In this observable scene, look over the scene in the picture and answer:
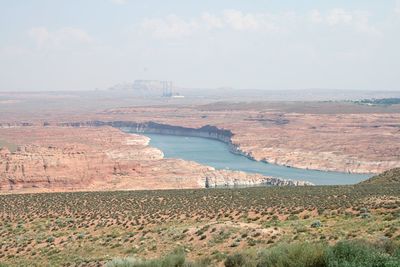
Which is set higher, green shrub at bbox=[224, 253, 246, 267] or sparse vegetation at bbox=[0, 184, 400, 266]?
green shrub at bbox=[224, 253, 246, 267]

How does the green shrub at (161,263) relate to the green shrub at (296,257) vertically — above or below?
below

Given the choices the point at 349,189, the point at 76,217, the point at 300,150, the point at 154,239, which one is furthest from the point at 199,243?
the point at 300,150

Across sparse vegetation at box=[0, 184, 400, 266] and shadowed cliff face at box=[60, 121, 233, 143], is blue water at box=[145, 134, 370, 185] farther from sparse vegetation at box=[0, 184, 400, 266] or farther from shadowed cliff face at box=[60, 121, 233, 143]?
sparse vegetation at box=[0, 184, 400, 266]

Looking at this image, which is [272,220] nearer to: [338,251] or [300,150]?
[338,251]

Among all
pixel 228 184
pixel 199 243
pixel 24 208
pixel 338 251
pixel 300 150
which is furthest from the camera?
pixel 300 150

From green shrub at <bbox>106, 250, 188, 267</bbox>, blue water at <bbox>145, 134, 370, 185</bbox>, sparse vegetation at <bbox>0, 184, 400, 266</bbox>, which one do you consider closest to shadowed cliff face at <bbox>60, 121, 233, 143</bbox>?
blue water at <bbox>145, 134, 370, 185</bbox>

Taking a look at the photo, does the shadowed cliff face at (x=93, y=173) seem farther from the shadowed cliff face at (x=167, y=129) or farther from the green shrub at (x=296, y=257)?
the shadowed cliff face at (x=167, y=129)

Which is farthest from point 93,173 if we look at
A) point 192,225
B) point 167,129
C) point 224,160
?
point 167,129

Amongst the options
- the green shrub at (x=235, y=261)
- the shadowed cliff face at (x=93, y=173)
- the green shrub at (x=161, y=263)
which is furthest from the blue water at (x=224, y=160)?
the green shrub at (x=161, y=263)

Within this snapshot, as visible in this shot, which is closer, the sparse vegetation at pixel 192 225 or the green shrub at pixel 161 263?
the green shrub at pixel 161 263
